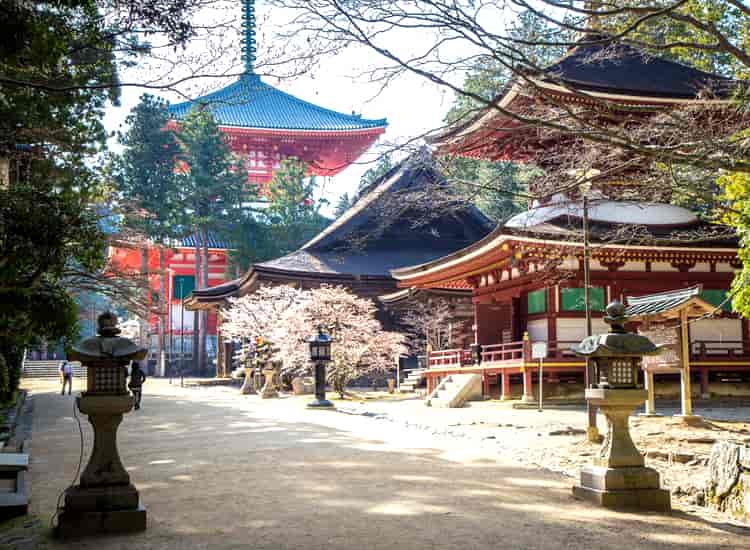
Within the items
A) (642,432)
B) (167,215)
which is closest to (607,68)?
(642,432)

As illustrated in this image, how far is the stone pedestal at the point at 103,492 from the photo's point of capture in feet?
18.7

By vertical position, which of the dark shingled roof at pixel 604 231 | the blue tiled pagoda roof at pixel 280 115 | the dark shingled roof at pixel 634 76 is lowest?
the dark shingled roof at pixel 604 231

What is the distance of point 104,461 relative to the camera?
19.5 ft

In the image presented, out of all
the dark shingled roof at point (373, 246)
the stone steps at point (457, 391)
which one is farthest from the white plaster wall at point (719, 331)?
the dark shingled roof at point (373, 246)

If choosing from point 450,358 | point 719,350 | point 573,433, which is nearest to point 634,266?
point 719,350

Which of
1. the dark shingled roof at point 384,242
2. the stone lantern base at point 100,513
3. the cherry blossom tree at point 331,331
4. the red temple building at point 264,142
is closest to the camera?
the stone lantern base at point 100,513

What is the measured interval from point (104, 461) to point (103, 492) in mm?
235

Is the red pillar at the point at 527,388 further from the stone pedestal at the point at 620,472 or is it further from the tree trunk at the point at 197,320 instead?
the tree trunk at the point at 197,320

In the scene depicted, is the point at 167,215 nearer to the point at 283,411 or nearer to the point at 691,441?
the point at 283,411

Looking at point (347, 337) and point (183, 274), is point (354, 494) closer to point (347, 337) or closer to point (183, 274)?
point (347, 337)

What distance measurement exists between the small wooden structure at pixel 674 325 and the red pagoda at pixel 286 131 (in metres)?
35.2

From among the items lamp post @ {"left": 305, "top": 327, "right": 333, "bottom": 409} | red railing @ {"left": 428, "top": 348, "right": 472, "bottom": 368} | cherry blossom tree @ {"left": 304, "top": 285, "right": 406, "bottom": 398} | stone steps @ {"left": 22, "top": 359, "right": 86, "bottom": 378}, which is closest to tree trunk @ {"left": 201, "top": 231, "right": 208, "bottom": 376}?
stone steps @ {"left": 22, "top": 359, "right": 86, "bottom": 378}

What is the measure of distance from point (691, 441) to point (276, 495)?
7.12 metres

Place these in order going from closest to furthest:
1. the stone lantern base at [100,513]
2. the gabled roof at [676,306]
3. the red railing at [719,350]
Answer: the stone lantern base at [100,513]
the gabled roof at [676,306]
the red railing at [719,350]
